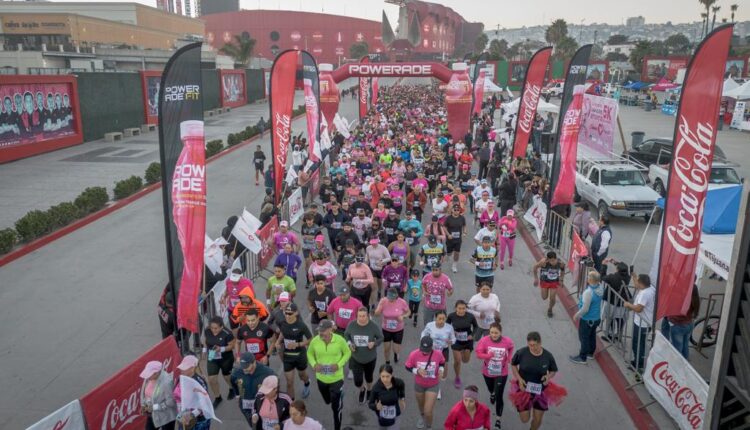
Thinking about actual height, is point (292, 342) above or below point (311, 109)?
below

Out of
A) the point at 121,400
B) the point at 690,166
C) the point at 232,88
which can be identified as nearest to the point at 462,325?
the point at 690,166

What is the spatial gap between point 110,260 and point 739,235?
43.7 feet

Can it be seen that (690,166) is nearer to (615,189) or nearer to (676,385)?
(676,385)

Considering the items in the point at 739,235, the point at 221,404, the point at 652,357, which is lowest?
the point at 221,404

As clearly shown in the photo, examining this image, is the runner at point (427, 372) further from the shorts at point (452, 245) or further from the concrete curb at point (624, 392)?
the shorts at point (452, 245)

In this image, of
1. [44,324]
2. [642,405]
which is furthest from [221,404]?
[642,405]

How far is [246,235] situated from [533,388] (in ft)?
21.6

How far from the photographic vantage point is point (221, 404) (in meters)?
8.09

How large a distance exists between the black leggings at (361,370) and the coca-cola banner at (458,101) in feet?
70.8

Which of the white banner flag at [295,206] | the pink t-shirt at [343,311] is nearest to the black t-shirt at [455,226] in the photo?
the pink t-shirt at [343,311]

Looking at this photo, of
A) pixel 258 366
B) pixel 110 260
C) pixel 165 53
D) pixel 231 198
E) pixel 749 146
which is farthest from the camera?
pixel 165 53

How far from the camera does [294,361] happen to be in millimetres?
7898

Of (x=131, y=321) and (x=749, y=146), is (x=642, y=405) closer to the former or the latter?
(x=131, y=321)

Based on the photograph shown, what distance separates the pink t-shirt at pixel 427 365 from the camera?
7.15 meters
